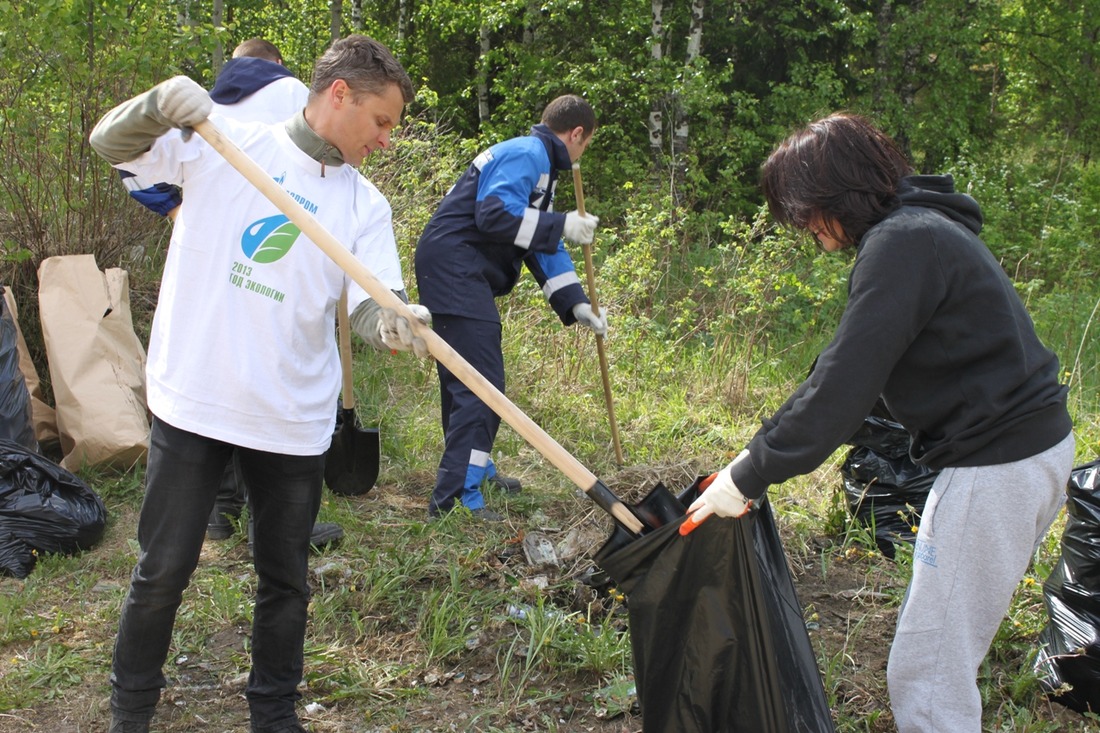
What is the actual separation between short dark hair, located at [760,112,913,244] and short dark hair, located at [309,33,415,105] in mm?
977

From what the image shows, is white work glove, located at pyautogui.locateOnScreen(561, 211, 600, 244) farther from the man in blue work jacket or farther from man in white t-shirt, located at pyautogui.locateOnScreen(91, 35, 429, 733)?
man in white t-shirt, located at pyautogui.locateOnScreen(91, 35, 429, 733)

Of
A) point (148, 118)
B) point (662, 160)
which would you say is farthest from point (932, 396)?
point (662, 160)

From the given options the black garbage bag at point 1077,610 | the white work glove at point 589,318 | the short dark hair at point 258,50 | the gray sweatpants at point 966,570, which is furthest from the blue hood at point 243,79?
the black garbage bag at point 1077,610

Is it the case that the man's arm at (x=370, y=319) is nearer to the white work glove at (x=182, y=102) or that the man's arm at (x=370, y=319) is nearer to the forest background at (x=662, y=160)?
the white work glove at (x=182, y=102)

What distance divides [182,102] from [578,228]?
2584 millimetres

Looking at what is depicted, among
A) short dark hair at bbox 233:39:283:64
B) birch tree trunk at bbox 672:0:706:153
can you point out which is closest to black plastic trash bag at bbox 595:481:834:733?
short dark hair at bbox 233:39:283:64

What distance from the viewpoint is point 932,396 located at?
82.7 inches

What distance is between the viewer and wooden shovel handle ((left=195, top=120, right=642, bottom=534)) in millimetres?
2270

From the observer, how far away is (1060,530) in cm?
371

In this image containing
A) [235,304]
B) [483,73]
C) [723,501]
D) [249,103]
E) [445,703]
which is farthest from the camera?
[483,73]

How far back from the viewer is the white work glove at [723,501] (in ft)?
7.09

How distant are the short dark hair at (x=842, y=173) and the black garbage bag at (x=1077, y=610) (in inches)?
51.3

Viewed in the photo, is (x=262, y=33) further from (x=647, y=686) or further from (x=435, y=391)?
(x=647, y=686)

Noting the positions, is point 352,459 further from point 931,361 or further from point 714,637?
point 931,361
